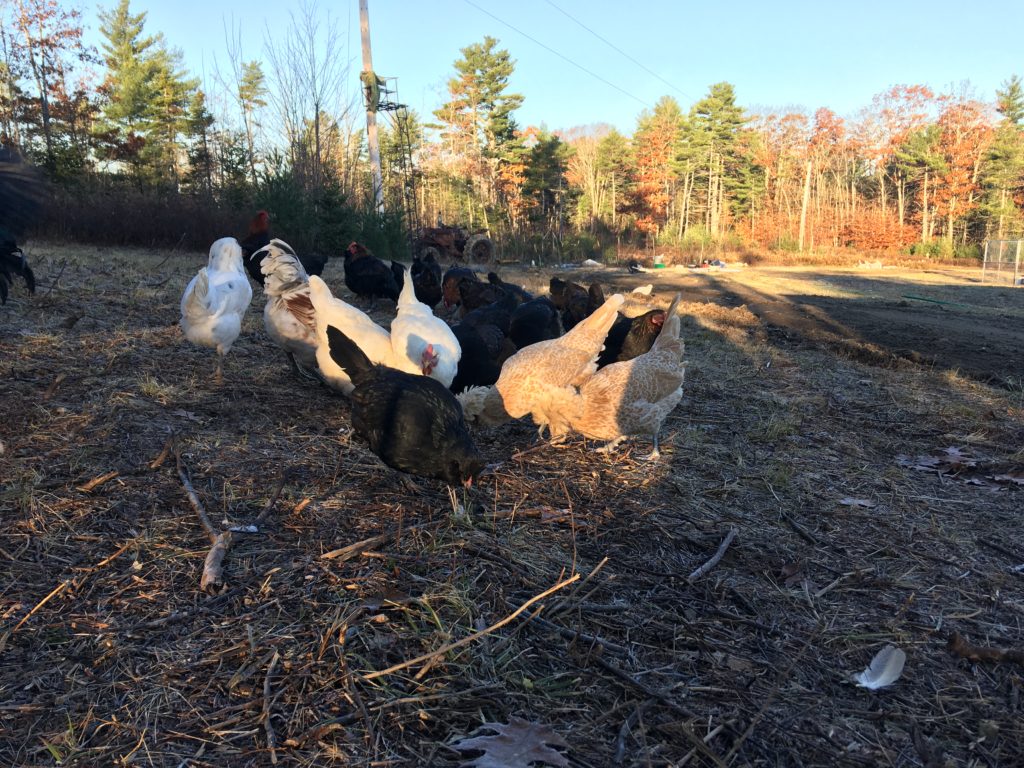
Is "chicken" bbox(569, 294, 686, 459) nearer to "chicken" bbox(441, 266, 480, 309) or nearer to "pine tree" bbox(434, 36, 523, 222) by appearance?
"chicken" bbox(441, 266, 480, 309)

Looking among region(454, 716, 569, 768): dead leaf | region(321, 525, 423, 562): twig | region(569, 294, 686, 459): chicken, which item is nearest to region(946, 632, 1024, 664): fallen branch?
region(454, 716, 569, 768): dead leaf

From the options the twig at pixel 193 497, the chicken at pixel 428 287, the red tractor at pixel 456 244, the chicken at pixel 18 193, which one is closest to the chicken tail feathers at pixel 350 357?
the twig at pixel 193 497

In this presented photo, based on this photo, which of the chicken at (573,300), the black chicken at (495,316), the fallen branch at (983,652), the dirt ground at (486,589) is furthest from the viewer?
the chicken at (573,300)

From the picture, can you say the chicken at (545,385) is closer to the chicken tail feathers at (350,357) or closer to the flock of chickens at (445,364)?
the flock of chickens at (445,364)

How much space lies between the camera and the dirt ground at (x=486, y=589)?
1704mm

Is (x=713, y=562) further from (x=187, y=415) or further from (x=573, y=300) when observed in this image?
(x=573, y=300)

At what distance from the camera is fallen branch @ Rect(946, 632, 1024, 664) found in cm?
216

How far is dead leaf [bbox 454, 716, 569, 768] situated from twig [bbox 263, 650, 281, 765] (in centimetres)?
46

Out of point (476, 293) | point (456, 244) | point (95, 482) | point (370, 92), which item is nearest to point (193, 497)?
point (95, 482)

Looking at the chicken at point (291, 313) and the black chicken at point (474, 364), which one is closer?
the black chicken at point (474, 364)

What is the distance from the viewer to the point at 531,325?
18.3ft

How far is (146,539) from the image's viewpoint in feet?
7.86

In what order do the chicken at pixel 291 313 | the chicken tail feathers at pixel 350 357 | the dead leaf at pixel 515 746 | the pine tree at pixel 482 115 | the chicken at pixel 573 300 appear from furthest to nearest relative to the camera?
1. the pine tree at pixel 482 115
2. the chicken at pixel 573 300
3. the chicken at pixel 291 313
4. the chicken tail feathers at pixel 350 357
5. the dead leaf at pixel 515 746

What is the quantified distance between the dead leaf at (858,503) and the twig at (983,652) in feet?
4.08
